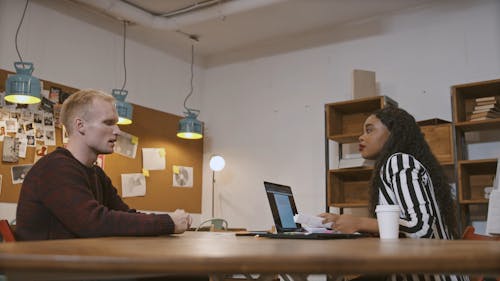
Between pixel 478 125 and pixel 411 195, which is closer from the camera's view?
pixel 411 195

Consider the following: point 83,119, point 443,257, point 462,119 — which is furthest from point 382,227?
point 462,119

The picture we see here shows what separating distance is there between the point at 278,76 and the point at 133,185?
2.00 m

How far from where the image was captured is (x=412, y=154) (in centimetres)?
219

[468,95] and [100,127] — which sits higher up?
[468,95]

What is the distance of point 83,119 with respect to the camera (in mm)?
1879

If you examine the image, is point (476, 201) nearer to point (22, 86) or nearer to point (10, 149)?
point (22, 86)

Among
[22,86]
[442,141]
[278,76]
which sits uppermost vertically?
[278,76]

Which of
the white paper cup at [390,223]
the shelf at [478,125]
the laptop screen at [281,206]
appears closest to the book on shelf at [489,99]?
the shelf at [478,125]

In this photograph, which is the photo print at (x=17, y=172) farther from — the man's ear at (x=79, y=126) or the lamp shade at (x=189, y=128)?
the man's ear at (x=79, y=126)

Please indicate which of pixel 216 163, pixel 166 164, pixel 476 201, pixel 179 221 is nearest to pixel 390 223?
pixel 179 221

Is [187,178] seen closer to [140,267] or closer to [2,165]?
[2,165]

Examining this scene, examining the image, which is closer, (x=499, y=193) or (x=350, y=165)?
(x=499, y=193)

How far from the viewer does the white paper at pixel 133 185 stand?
5094mm

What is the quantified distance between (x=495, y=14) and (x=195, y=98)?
336 centimetres
